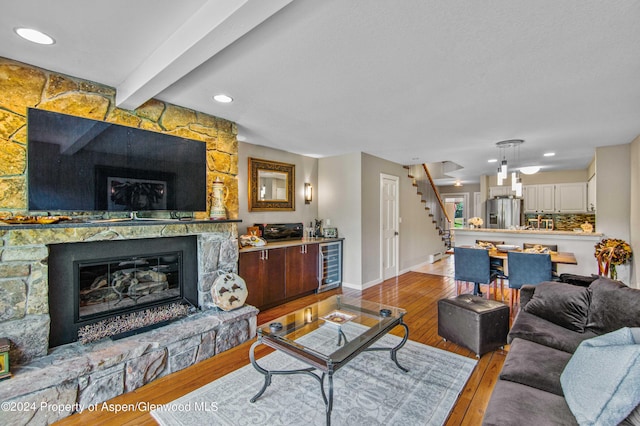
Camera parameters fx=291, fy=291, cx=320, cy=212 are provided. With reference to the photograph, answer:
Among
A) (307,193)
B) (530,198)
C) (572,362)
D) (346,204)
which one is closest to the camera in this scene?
(572,362)

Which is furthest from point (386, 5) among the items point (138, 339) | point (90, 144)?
point (138, 339)

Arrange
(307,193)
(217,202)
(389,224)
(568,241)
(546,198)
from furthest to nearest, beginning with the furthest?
1. (546,198)
2. (389,224)
3. (307,193)
4. (568,241)
5. (217,202)

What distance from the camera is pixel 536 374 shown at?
167 cm

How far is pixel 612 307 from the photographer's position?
203cm

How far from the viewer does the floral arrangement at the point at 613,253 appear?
398cm

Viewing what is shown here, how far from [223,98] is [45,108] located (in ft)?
4.45

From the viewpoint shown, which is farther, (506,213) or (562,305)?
(506,213)

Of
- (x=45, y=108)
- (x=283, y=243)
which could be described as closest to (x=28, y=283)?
(x=45, y=108)

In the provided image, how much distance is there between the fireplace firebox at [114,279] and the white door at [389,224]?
3.68 m

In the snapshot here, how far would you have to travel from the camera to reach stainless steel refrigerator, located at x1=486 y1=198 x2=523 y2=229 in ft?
24.9

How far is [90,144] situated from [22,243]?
2.91 ft

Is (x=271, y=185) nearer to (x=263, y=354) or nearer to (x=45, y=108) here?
(x=263, y=354)

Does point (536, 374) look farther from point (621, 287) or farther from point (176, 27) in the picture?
point (176, 27)

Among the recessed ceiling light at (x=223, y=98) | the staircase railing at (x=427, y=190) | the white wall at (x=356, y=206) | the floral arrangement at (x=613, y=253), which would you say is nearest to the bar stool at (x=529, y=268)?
the floral arrangement at (x=613, y=253)
